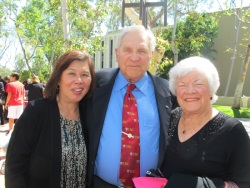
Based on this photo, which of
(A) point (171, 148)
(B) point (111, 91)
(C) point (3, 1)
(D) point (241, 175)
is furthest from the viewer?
(C) point (3, 1)

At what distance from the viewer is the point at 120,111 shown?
2875mm

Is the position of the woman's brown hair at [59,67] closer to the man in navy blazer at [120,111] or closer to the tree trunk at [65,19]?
the man in navy blazer at [120,111]

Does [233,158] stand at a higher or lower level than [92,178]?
higher

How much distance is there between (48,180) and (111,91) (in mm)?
955

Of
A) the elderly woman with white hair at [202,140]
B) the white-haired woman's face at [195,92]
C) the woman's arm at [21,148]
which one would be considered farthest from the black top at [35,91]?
the white-haired woman's face at [195,92]

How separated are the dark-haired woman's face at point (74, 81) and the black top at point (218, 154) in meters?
1.02

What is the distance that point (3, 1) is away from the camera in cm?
2422

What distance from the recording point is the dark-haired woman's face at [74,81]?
2.74 metres

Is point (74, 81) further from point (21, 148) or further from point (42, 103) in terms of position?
point (21, 148)

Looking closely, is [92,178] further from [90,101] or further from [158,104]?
[158,104]

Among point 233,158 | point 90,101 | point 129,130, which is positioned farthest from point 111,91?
point 233,158

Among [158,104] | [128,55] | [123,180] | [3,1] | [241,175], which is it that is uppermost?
[3,1]

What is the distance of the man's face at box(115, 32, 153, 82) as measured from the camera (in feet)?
9.93

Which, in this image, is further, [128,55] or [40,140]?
[128,55]
